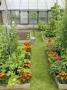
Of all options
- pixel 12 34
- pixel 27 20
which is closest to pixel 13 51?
pixel 12 34

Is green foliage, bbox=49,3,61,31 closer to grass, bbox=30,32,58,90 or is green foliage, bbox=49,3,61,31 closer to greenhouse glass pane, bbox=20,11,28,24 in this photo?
grass, bbox=30,32,58,90

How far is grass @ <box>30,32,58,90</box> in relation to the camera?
40.5ft

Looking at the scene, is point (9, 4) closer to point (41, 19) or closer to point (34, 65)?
point (41, 19)

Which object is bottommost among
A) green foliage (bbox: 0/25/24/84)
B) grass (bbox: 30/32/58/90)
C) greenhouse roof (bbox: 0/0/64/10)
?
grass (bbox: 30/32/58/90)

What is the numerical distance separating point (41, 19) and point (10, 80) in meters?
12.4

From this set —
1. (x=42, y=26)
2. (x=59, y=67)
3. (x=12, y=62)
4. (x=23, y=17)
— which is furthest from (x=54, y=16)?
(x=12, y=62)

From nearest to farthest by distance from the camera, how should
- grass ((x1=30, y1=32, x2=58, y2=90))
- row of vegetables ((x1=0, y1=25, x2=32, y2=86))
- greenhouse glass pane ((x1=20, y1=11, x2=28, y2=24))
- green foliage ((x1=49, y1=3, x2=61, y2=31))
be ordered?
row of vegetables ((x1=0, y1=25, x2=32, y2=86)) < grass ((x1=30, y1=32, x2=58, y2=90)) < green foliage ((x1=49, y1=3, x2=61, y2=31)) < greenhouse glass pane ((x1=20, y1=11, x2=28, y2=24))

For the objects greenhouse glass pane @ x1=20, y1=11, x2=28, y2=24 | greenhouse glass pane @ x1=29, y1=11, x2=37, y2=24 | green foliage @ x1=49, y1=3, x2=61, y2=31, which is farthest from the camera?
greenhouse glass pane @ x1=20, y1=11, x2=28, y2=24

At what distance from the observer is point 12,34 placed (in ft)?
46.0

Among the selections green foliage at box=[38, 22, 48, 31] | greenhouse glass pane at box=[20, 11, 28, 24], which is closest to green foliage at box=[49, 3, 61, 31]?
green foliage at box=[38, 22, 48, 31]

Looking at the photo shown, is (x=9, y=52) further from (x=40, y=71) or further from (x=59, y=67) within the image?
(x=59, y=67)

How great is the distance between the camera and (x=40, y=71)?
45.9 ft

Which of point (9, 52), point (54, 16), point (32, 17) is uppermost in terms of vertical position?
point (54, 16)

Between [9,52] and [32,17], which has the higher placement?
[32,17]
